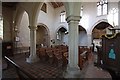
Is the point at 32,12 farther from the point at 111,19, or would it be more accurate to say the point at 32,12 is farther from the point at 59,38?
the point at 59,38

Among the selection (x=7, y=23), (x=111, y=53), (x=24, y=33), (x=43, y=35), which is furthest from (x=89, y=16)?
(x=111, y=53)

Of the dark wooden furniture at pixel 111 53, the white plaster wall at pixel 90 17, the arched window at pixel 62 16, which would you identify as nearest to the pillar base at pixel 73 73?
the dark wooden furniture at pixel 111 53

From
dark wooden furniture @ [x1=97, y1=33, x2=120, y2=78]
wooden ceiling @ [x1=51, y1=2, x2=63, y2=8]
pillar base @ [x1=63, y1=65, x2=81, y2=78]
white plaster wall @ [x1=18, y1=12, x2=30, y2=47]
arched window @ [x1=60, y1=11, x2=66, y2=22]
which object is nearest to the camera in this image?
dark wooden furniture @ [x1=97, y1=33, x2=120, y2=78]

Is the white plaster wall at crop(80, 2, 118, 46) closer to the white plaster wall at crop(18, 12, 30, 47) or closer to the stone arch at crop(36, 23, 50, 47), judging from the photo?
the stone arch at crop(36, 23, 50, 47)

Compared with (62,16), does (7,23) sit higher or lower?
lower

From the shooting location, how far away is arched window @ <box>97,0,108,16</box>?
13139 mm

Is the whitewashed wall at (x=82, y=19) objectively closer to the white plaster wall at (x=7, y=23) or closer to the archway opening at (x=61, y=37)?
the archway opening at (x=61, y=37)

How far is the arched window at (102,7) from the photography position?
13139 mm

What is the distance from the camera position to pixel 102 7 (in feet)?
44.4

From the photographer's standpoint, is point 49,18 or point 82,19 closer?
point 82,19

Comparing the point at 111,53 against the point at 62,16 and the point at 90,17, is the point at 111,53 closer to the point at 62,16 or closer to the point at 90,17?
the point at 90,17

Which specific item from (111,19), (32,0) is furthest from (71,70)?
(111,19)

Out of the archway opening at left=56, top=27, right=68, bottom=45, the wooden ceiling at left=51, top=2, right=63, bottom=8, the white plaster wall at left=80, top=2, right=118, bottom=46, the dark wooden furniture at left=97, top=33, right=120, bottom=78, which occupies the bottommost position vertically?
the dark wooden furniture at left=97, top=33, right=120, bottom=78

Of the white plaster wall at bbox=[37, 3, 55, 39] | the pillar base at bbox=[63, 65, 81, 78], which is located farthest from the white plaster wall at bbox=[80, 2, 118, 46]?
the pillar base at bbox=[63, 65, 81, 78]
